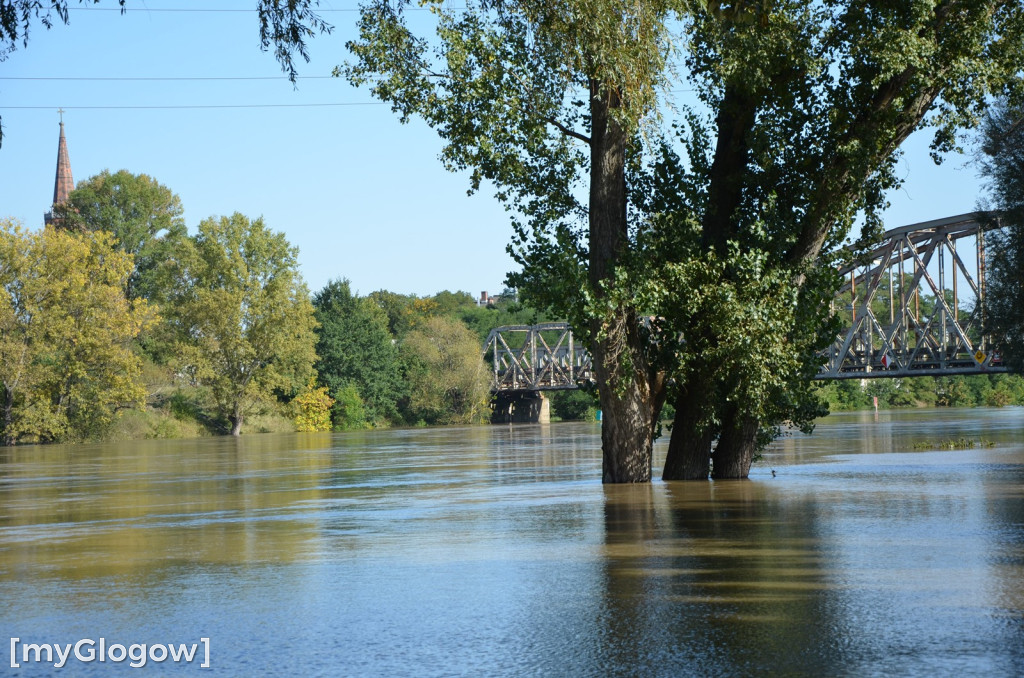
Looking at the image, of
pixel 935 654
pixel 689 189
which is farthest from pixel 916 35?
pixel 935 654

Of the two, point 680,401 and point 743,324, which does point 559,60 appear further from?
point 680,401

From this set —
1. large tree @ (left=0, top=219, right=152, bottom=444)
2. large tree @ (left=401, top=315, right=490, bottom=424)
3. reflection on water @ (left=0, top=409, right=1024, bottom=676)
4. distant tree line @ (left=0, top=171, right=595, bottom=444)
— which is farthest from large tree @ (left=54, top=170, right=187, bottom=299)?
reflection on water @ (left=0, top=409, right=1024, bottom=676)

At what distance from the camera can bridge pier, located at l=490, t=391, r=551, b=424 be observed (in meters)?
104

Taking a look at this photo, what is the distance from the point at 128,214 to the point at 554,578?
97.2 meters

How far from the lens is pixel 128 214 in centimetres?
9938

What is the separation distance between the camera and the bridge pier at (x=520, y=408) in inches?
4092

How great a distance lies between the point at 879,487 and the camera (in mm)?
17672

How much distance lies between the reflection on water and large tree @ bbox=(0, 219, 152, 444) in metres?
47.6

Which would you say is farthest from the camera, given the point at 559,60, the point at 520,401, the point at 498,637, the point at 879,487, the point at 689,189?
the point at 520,401

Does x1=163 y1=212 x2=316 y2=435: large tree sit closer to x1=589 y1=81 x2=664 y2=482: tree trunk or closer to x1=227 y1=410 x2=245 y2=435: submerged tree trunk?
x1=227 y1=410 x2=245 y2=435: submerged tree trunk

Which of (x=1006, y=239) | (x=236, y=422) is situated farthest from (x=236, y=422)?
(x=1006, y=239)

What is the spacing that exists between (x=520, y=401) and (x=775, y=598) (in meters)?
97.6

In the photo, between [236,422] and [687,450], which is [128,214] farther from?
[687,450]

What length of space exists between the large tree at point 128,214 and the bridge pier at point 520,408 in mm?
32214
